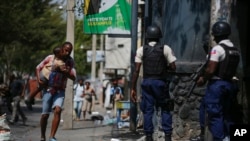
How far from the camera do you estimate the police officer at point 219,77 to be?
817 cm

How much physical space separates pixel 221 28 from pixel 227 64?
471mm

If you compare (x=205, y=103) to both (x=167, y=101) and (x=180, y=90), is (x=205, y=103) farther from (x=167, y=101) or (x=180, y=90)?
(x=180, y=90)

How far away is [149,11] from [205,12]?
3.93m

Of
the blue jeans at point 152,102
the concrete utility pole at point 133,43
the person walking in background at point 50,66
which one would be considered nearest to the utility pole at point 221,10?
the blue jeans at point 152,102

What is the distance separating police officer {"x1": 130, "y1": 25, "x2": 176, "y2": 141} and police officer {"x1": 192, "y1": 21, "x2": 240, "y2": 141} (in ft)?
4.29

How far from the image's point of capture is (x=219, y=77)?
8.27 meters

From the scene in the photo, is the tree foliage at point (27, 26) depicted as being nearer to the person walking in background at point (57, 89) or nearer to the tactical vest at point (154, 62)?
the person walking in background at point (57, 89)

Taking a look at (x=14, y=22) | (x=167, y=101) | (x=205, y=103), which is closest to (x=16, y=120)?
(x=14, y=22)

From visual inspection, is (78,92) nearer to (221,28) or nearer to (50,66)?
(50,66)

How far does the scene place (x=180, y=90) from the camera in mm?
11477

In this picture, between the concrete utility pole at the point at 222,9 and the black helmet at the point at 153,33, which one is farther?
the black helmet at the point at 153,33

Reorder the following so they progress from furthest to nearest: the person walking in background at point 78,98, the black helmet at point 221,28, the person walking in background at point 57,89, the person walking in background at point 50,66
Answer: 1. the person walking in background at point 78,98
2. the person walking in background at point 50,66
3. the person walking in background at point 57,89
4. the black helmet at point 221,28

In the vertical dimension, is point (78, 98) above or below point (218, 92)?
below

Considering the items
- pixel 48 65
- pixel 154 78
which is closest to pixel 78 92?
pixel 48 65
